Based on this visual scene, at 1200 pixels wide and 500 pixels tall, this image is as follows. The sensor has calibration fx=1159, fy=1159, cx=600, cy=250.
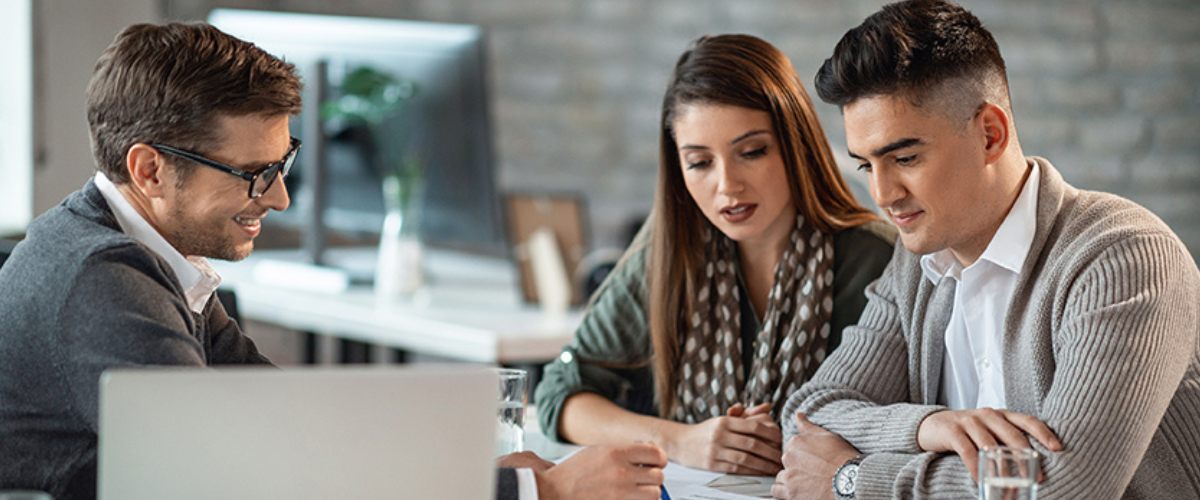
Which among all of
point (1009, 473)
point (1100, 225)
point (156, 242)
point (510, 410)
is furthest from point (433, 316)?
point (1009, 473)

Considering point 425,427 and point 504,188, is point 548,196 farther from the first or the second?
point 425,427

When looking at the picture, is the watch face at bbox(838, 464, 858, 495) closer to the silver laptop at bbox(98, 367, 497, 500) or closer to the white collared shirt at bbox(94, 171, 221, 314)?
the silver laptop at bbox(98, 367, 497, 500)

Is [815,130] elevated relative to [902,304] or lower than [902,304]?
elevated

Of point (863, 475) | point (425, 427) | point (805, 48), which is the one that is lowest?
point (863, 475)

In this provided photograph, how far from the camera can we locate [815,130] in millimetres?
1709

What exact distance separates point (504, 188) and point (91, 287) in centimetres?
327

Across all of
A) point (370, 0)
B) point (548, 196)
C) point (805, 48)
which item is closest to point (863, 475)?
point (548, 196)

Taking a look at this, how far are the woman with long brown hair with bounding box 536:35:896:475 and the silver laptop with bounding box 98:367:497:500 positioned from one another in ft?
2.30

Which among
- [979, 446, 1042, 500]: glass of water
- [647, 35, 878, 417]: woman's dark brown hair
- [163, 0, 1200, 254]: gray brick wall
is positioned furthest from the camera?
[163, 0, 1200, 254]: gray brick wall

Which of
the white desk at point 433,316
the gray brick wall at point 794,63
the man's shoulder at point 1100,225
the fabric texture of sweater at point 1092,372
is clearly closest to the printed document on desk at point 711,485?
the fabric texture of sweater at point 1092,372

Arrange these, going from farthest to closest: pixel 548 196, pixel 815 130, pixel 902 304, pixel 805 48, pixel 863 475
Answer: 1. pixel 805 48
2. pixel 548 196
3. pixel 815 130
4. pixel 902 304
5. pixel 863 475

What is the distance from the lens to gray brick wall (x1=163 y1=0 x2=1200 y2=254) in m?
3.87

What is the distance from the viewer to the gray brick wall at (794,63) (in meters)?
3.87

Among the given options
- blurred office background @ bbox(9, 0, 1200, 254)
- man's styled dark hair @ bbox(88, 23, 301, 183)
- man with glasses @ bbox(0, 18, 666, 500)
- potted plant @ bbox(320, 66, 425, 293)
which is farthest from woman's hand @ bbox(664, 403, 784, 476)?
potted plant @ bbox(320, 66, 425, 293)
